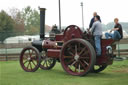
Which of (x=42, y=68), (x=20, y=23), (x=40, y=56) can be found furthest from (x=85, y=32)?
(x=20, y=23)

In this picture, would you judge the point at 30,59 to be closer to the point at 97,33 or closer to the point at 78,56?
the point at 78,56

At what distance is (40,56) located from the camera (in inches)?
358

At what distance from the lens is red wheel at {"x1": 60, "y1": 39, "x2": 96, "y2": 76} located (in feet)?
25.1

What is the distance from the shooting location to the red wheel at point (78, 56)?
7.66 m

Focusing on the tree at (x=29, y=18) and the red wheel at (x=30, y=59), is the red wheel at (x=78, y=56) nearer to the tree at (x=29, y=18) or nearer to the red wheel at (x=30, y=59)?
the red wheel at (x=30, y=59)

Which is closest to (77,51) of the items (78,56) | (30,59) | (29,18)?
(78,56)

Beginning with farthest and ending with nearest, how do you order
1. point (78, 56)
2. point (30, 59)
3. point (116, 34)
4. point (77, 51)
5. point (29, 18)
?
1. point (29, 18)
2. point (30, 59)
3. point (116, 34)
4. point (77, 51)
5. point (78, 56)

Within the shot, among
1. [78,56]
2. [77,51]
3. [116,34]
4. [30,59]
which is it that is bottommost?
[30,59]

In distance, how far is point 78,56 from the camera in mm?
7984

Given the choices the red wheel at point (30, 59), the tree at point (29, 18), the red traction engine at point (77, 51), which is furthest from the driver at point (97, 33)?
the tree at point (29, 18)

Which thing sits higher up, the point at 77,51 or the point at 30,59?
the point at 77,51

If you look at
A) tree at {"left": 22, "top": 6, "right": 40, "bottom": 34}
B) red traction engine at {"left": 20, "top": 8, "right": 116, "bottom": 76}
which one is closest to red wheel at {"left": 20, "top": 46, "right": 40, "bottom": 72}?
red traction engine at {"left": 20, "top": 8, "right": 116, "bottom": 76}

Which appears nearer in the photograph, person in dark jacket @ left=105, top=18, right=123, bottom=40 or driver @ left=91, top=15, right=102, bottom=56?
driver @ left=91, top=15, right=102, bottom=56

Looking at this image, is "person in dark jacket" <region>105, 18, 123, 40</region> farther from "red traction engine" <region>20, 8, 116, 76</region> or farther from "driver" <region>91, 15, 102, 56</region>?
Result: "driver" <region>91, 15, 102, 56</region>
